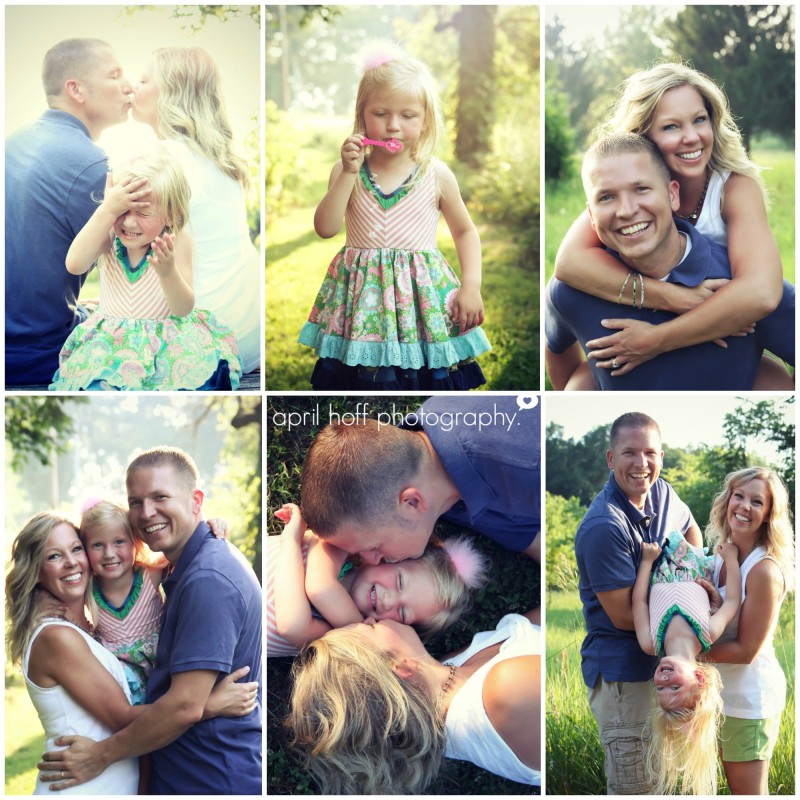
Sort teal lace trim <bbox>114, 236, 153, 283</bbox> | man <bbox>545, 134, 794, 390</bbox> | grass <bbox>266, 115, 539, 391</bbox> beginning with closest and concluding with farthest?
man <bbox>545, 134, 794, 390</bbox>, teal lace trim <bbox>114, 236, 153, 283</bbox>, grass <bbox>266, 115, 539, 391</bbox>

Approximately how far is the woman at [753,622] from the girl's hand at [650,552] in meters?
0.19

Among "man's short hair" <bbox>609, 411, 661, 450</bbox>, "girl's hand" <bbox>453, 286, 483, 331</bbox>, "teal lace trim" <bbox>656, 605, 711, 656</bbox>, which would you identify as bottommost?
"teal lace trim" <bbox>656, 605, 711, 656</bbox>

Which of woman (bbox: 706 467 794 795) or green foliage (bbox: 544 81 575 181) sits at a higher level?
green foliage (bbox: 544 81 575 181)

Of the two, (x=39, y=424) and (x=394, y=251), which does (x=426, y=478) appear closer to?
(x=394, y=251)

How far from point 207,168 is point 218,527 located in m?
1.19

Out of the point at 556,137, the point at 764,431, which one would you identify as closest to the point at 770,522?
the point at 764,431

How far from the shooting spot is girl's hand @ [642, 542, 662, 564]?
3439mm

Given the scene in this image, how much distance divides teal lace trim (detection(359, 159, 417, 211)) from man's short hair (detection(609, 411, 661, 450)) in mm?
1037

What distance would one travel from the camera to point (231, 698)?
3.42 metres

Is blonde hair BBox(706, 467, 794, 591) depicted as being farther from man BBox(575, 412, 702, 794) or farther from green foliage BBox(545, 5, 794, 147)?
green foliage BBox(545, 5, 794, 147)

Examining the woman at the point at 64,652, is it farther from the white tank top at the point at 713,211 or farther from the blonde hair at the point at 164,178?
the white tank top at the point at 713,211

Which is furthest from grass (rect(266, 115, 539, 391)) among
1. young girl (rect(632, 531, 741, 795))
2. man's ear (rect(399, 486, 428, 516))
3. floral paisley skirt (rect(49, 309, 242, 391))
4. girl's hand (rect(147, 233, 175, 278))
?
young girl (rect(632, 531, 741, 795))

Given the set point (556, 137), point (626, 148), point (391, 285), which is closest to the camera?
point (626, 148)

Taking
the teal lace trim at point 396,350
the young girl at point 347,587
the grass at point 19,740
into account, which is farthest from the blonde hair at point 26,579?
the teal lace trim at point 396,350
